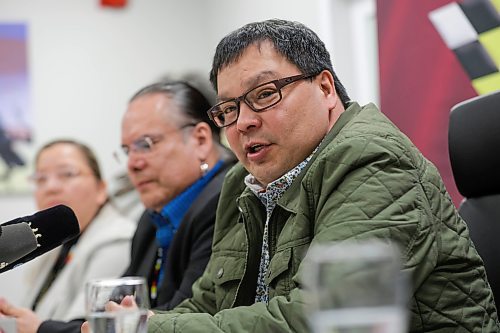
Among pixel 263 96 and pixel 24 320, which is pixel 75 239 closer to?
pixel 24 320

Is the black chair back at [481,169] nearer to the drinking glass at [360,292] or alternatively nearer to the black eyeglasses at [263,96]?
the black eyeglasses at [263,96]

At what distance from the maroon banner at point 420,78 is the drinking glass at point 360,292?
1770 millimetres

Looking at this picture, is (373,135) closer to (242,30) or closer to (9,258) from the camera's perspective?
(242,30)

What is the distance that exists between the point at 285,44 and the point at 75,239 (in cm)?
161

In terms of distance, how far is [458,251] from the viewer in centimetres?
122

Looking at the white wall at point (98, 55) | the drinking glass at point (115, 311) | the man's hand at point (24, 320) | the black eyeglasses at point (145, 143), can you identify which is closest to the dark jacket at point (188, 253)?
the man's hand at point (24, 320)

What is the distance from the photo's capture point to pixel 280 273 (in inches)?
51.4

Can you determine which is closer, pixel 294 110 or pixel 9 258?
pixel 9 258

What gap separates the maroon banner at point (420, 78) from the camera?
2324 mm

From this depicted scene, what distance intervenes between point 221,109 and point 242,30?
0.15m

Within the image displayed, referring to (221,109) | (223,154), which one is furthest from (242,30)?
(223,154)

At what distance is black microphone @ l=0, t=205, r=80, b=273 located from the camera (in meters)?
1.08

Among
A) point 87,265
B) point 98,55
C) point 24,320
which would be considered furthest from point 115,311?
point 98,55

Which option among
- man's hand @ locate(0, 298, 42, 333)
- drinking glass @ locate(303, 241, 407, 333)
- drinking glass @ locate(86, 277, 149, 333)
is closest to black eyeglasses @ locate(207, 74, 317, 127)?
drinking glass @ locate(86, 277, 149, 333)
